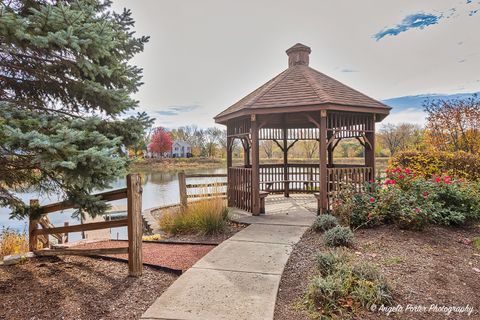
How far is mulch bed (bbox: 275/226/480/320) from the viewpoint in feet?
8.54

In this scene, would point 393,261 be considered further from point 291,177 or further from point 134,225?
point 291,177

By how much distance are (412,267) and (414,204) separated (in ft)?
6.29

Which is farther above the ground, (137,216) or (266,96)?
(266,96)

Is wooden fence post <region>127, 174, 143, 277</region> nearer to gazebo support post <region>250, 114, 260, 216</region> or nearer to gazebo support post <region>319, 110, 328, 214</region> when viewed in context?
gazebo support post <region>250, 114, 260, 216</region>

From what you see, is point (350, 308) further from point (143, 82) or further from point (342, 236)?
point (143, 82)

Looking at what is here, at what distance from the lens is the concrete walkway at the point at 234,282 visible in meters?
2.44

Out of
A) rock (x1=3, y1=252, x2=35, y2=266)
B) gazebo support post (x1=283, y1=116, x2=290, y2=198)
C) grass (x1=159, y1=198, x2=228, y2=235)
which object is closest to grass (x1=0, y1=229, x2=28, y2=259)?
rock (x1=3, y1=252, x2=35, y2=266)

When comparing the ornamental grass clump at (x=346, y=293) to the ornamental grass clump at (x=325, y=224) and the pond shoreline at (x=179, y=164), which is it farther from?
the pond shoreline at (x=179, y=164)

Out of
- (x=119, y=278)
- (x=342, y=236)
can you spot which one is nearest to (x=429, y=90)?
(x=342, y=236)

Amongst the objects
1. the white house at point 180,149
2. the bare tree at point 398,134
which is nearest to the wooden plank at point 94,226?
the bare tree at point 398,134

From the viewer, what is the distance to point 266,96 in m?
6.80

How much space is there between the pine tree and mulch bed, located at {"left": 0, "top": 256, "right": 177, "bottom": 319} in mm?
819

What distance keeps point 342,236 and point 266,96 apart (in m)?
3.94

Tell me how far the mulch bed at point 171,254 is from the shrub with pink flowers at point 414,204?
2.81m
